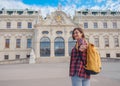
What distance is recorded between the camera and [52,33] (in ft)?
147

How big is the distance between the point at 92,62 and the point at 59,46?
40822 millimetres

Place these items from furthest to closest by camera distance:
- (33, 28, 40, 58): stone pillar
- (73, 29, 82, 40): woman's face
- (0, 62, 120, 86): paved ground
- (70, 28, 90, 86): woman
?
(33, 28, 40, 58): stone pillar → (0, 62, 120, 86): paved ground → (73, 29, 82, 40): woman's face → (70, 28, 90, 86): woman

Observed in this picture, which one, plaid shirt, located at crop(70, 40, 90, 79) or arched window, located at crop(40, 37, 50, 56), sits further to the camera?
arched window, located at crop(40, 37, 50, 56)

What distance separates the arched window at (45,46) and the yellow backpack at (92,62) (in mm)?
40057

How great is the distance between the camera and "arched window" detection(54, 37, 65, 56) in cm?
4409

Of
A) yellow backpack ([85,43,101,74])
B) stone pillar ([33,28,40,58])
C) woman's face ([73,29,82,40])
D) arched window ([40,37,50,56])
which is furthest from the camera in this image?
arched window ([40,37,50,56])

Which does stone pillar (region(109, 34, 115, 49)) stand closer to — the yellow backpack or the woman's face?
the woman's face

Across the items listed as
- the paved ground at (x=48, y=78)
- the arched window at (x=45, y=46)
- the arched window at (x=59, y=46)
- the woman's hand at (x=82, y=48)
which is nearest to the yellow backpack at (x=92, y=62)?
the woman's hand at (x=82, y=48)

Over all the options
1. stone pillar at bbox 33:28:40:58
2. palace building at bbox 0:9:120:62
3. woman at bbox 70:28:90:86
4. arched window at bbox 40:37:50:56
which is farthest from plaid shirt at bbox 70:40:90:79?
arched window at bbox 40:37:50:56

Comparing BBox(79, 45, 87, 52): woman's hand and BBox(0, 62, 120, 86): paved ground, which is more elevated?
BBox(79, 45, 87, 52): woman's hand

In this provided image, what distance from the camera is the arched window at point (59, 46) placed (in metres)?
44.1

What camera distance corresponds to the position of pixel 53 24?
45.0 m

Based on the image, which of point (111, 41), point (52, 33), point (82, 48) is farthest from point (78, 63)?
point (111, 41)

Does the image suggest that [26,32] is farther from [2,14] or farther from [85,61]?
[85,61]
